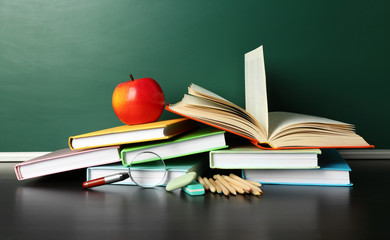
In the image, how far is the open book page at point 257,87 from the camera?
958 millimetres

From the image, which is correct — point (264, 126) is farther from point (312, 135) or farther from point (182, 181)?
point (182, 181)

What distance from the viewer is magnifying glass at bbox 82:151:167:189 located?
959 mm

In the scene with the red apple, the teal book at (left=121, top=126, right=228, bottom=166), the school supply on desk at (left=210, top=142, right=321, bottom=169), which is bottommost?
the school supply on desk at (left=210, top=142, right=321, bottom=169)

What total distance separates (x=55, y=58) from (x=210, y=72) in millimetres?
710

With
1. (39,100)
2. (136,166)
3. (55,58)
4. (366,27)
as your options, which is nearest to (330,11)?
(366,27)

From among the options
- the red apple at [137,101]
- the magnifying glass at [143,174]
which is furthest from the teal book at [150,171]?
the red apple at [137,101]

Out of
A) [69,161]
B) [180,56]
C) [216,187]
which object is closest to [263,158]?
[216,187]

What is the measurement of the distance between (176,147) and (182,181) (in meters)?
0.15

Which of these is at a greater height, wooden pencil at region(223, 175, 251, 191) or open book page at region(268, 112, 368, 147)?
open book page at region(268, 112, 368, 147)

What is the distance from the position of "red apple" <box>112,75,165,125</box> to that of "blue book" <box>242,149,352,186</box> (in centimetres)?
43

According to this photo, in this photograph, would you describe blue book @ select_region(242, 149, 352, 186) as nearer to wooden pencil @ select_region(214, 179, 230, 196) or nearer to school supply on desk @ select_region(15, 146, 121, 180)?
wooden pencil @ select_region(214, 179, 230, 196)

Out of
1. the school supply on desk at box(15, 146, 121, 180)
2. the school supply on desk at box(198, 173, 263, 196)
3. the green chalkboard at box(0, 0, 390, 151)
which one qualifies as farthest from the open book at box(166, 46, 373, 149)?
the green chalkboard at box(0, 0, 390, 151)

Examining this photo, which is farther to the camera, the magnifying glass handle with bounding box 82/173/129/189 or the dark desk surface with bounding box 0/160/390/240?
the magnifying glass handle with bounding box 82/173/129/189

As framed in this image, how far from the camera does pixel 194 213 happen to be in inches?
28.7
